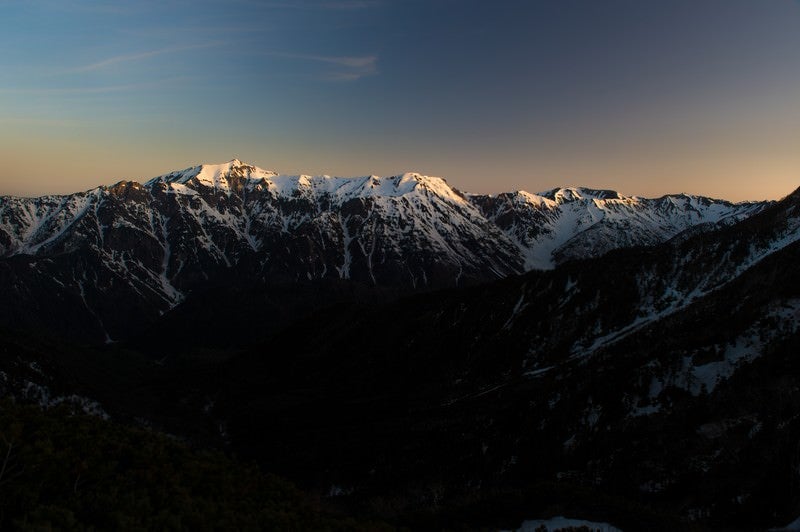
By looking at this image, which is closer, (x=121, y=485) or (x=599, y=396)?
(x=121, y=485)

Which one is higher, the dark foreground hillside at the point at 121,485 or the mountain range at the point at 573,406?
the dark foreground hillside at the point at 121,485

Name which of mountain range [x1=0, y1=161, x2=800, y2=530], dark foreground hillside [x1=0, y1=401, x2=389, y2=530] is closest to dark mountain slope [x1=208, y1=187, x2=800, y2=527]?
mountain range [x1=0, y1=161, x2=800, y2=530]

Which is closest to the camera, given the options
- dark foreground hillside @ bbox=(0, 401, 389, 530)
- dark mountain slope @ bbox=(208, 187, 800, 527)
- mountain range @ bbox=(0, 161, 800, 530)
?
dark foreground hillside @ bbox=(0, 401, 389, 530)

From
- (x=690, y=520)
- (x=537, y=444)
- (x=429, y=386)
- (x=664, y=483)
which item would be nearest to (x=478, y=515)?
(x=690, y=520)

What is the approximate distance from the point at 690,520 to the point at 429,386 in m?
117

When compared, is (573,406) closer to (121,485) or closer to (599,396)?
(599,396)

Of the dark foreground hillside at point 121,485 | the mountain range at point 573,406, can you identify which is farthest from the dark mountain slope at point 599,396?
the dark foreground hillside at point 121,485

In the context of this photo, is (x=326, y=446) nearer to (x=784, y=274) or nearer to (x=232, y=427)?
(x=232, y=427)

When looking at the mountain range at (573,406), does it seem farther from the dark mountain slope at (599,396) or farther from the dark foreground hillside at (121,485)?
the dark foreground hillside at (121,485)

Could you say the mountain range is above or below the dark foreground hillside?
below

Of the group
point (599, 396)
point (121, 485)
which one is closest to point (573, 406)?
point (599, 396)

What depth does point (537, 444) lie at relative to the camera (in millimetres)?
74562

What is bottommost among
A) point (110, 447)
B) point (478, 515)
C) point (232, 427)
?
point (232, 427)

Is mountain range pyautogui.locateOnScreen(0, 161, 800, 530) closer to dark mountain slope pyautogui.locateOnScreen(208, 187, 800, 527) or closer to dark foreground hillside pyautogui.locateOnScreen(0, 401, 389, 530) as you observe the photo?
dark mountain slope pyautogui.locateOnScreen(208, 187, 800, 527)
